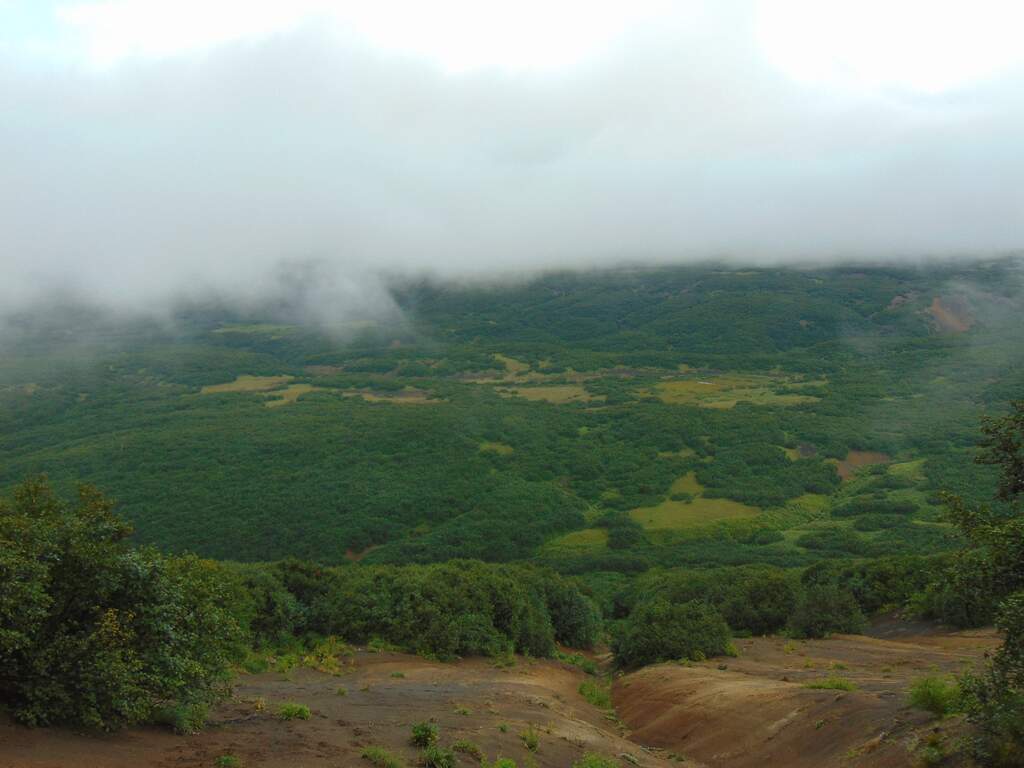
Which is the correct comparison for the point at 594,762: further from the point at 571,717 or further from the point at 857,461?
the point at 857,461

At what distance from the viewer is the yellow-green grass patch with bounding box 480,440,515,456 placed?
157750mm

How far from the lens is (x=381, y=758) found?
811 inches

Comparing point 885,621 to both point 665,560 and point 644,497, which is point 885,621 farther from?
point 644,497

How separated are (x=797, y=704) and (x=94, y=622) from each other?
25.0 meters

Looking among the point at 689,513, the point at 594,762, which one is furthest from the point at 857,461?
the point at 594,762

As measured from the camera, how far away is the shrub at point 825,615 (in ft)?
182

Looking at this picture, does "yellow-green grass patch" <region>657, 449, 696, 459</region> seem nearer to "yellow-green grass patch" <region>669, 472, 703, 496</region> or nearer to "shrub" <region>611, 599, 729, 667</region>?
"yellow-green grass patch" <region>669, 472, 703, 496</region>

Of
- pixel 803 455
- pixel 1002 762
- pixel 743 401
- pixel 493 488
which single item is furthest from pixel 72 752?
pixel 743 401

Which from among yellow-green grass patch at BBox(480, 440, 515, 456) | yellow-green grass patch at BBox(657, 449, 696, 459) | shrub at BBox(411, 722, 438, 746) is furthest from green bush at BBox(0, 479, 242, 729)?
yellow-green grass patch at BBox(657, 449, 696, 459)

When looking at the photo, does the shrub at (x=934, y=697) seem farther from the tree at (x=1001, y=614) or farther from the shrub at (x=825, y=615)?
the shrub at (x=825, y=615)

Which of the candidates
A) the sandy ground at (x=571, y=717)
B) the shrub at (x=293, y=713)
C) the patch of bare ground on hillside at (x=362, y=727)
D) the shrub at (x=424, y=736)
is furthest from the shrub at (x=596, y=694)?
the shrub at (x=293, y=713)

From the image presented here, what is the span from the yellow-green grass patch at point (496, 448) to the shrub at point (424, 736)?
436 feet

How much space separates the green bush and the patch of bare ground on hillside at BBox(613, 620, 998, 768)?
19029mm

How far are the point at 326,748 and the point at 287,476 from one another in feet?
414
